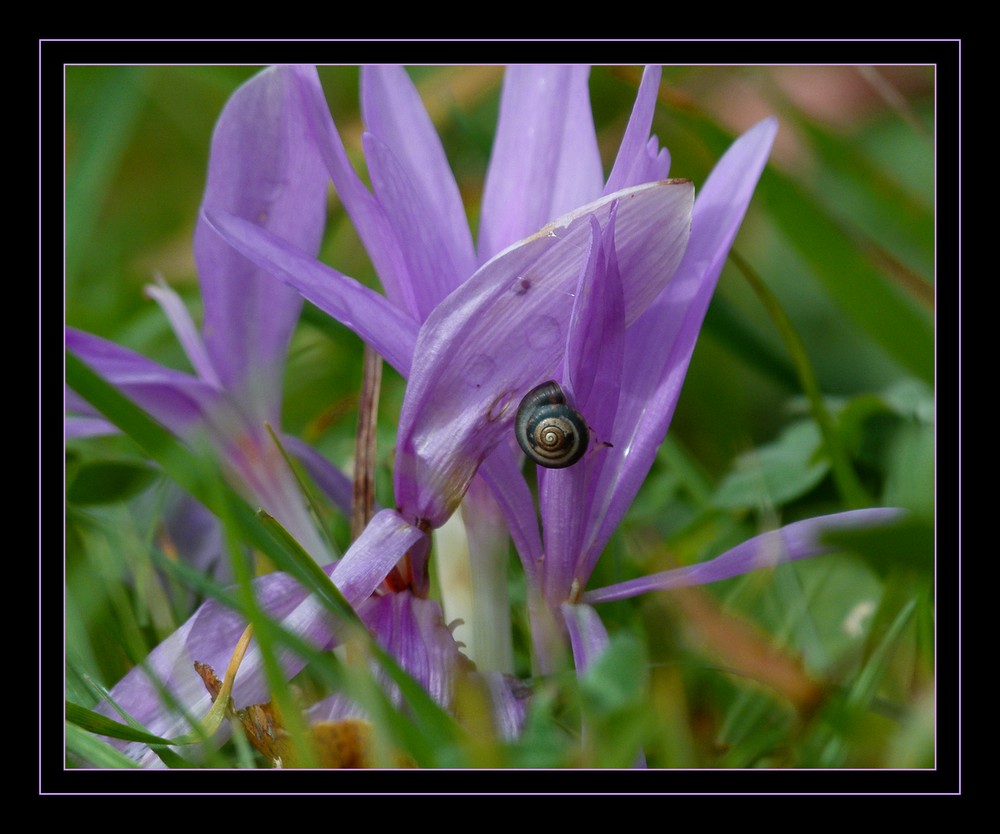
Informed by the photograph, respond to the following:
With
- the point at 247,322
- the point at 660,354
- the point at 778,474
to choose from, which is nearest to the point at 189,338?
the point at 247,322

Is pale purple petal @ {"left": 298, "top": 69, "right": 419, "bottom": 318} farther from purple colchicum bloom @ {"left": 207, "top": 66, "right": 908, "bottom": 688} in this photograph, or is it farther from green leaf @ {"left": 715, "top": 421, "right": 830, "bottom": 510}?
green leaf @ {"left": 715, "top": 421, "right": 830, "bottom": 510}

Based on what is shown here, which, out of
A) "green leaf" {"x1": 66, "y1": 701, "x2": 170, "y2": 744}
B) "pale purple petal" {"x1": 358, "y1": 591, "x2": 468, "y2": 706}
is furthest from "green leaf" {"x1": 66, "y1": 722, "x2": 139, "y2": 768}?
"pale purple petal" {"x1": 358, "y1": 591, "x2": 468, "y2": 706}

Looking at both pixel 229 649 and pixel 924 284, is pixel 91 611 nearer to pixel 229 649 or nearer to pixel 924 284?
pixel 229 649

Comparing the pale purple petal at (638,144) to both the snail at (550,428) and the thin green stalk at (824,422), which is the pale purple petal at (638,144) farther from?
the thin green stalk at (824,422)

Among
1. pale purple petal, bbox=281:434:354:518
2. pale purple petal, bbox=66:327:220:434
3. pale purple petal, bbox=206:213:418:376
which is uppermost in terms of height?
pale purple petal, bbox=206:213:418:376

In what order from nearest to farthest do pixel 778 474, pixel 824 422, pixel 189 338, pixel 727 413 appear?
1. pixel 189 338
2. pixel 824 422
3. pixel 778 474
4. pixel 727 413

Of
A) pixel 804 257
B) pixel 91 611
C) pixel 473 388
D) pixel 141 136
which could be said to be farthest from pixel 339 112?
pixel 473 388

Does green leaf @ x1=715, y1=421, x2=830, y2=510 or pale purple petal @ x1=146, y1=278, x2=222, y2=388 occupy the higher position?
pale purple petal @ x1=146, y1=278, x2=222, y2=388

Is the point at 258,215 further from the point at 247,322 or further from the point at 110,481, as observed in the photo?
the point at 110,481
